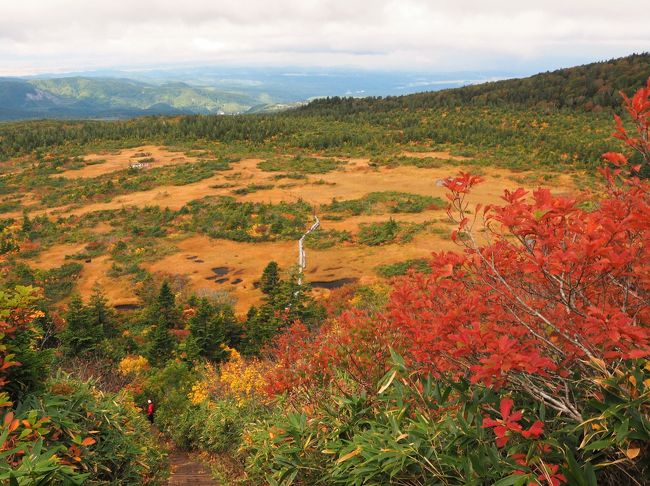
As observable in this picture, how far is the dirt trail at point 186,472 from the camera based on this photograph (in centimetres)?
674

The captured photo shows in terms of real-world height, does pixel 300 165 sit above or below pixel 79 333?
above

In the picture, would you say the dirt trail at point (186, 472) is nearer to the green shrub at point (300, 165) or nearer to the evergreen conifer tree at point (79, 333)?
the evergreen conifer tree at point (79, 333)

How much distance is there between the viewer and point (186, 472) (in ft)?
25.3

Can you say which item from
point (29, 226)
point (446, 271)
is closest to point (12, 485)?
point (446, 271)

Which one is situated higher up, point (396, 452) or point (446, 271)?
point (446, 271)

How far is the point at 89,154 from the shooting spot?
171ft

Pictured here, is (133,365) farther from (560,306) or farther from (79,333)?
(560,306)

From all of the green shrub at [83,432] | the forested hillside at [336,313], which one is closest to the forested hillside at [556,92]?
the forested hillside at [336,313]

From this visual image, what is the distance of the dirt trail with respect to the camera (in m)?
6.74

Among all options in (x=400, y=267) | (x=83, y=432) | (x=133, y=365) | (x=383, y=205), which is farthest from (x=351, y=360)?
(x=383, y=205)

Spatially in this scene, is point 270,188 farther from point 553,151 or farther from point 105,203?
point 553,151

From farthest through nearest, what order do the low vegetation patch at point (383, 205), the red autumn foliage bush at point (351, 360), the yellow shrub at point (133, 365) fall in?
the low vegetation patch at point (383, 205)
the yellow shrub at point (133, 365)
the red autumn foliage bush at point (351, 360)

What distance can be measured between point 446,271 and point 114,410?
12.8 ft

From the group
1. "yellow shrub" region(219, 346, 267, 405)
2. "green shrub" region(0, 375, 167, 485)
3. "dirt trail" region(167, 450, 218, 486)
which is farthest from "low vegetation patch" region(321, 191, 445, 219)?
"green shrub" region(0, 375, 167, 485)
